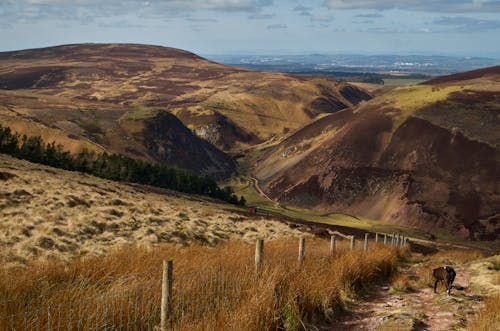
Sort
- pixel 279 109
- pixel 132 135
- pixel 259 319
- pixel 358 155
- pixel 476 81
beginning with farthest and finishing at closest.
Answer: pixel 279 109, pixel 132 135, pixel 476 81, pixel 358 155, pixel 259 319

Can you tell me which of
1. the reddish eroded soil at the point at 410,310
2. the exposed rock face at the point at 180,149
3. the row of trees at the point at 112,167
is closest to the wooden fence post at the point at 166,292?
the reddish eroded soil at the point at 410,310

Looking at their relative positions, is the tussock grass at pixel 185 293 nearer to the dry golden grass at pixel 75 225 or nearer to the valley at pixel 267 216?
the valley at pixel 267 216

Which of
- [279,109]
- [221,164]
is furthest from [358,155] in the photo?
[279,109]

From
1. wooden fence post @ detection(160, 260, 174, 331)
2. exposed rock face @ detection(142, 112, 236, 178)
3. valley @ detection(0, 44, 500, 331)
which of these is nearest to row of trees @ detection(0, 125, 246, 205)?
valley @ detection(0, 44, 500, 331)

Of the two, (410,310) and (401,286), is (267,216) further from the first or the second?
(410,310)

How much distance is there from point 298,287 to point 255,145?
145 m

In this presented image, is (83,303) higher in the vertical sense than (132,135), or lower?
higher

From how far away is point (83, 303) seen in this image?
688 cm

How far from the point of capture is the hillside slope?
7169 centimetres

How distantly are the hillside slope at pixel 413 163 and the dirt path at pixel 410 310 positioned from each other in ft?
191

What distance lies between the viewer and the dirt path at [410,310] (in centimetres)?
979

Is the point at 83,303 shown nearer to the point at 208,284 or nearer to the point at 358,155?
the point at 208,284

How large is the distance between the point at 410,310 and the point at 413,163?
75.0 metres

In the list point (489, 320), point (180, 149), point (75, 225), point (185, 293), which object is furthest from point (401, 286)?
point (180, 149)
